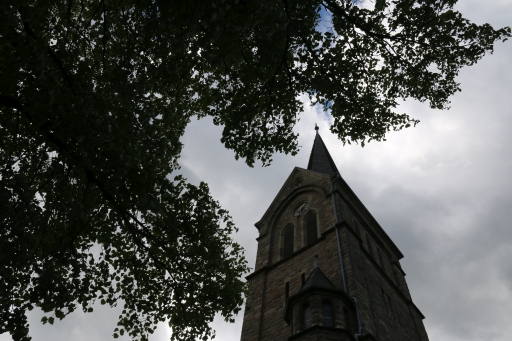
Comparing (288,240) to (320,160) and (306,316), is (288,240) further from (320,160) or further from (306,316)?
(320,160)

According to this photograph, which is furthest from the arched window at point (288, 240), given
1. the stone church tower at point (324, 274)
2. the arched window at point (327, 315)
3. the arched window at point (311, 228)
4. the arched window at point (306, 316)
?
the arched window at point (327, 315)

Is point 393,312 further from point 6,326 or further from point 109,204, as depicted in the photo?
point 6,326

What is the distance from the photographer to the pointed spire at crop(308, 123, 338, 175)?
33.2 metres

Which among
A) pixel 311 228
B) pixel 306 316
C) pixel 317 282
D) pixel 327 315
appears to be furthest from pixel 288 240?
pixel 327 315

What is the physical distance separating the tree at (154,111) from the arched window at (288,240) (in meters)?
10.5

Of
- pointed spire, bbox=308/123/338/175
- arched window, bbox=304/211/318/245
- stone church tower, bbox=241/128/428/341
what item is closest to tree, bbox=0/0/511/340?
stone church tower, bbox=241/128/428/341

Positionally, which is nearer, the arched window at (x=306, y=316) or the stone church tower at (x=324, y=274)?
the arched window at (x=306, y=316)

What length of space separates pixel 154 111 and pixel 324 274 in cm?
1156

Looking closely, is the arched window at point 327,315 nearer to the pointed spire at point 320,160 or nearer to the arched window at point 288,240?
the arched window at point 288,240

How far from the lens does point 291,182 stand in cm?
2789

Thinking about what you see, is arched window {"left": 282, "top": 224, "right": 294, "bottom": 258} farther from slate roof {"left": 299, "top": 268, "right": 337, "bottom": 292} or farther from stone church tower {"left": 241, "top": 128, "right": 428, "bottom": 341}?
slate roof {"left": 299, "top": 268, "right": 337, "bottom": 292}

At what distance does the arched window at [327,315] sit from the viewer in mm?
14109

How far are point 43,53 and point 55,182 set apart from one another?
3612 millimetres

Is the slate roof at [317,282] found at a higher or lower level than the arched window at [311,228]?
lower
